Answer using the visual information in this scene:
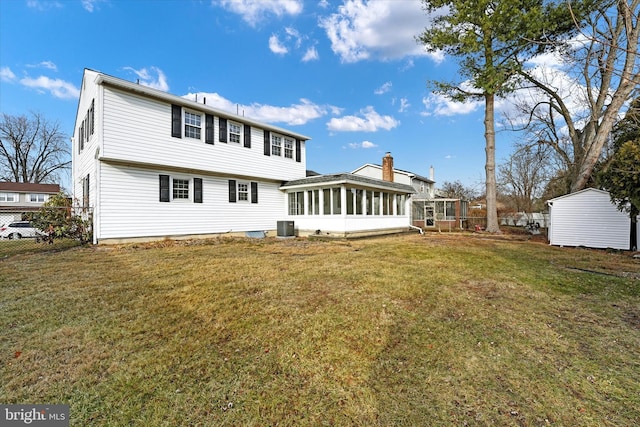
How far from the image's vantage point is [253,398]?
7.18 ft

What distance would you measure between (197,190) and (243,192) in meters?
2.49

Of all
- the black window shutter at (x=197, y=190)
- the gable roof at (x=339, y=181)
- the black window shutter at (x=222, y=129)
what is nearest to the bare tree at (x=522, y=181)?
the gable roof at (x=339, y=181)

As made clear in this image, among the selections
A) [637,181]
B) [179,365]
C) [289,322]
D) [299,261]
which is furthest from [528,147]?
[179,365]

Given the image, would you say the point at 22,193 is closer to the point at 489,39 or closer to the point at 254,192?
the point at 254,192

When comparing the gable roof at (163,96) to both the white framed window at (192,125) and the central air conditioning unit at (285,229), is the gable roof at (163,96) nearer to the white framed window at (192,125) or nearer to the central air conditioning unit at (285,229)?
the white framed window at (192,125)

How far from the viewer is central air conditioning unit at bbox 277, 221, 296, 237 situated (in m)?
14.4

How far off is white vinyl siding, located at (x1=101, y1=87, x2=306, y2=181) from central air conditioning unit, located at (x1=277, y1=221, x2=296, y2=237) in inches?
118

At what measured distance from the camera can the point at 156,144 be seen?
35.9 ft

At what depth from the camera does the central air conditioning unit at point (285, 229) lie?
567 inches

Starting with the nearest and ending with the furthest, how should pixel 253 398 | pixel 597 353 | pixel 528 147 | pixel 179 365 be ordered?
1. pixel 253 398
2. pixel 179 365
3. pixel 597 353
4. pixel 528 147

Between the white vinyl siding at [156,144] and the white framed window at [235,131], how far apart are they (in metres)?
0.18

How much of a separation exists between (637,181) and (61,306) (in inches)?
583

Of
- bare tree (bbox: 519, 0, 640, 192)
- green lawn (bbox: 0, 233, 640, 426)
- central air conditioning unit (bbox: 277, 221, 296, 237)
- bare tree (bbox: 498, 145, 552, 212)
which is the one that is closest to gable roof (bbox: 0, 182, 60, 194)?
central air conditioning unit (bbox: 277, 221, 296, 237)

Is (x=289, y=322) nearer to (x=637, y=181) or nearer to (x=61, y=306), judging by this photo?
(x=61, y=306)
